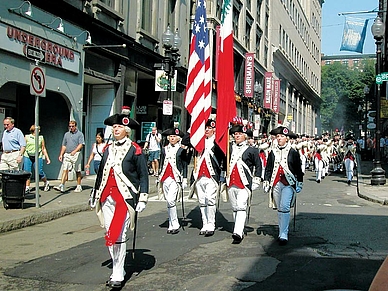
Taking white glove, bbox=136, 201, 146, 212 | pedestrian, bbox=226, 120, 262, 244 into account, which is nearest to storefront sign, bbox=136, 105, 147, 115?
pedestrian, bbox=226, 120, 262, 244

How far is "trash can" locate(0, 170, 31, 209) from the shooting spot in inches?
421

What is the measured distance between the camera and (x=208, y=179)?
9.11 meters

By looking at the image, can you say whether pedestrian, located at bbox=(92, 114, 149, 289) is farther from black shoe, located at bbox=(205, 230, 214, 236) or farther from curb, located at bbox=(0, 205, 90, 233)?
curb, located at bbox=(0, 205, 90, 233)

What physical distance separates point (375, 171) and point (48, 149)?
1145 cm

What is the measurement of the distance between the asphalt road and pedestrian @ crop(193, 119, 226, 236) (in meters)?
0.33

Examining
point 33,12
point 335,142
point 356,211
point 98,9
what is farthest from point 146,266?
point 335,142

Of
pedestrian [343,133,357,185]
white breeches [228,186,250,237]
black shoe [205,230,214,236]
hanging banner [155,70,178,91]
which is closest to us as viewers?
white breeches [228,186,250,237]

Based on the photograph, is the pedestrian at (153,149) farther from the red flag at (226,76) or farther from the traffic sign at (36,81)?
the red flag at (226,76)

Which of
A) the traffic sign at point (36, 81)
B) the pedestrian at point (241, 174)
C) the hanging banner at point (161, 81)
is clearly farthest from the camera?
the hanging banner at point (161, 81)

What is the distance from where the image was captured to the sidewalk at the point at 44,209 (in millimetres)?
9891

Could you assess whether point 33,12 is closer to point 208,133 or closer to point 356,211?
point 208,133

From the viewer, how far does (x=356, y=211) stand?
12.5 m

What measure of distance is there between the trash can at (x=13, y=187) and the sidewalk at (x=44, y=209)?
16cm

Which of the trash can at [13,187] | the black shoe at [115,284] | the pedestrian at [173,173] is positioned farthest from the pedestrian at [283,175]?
the trash can at [13,187]
